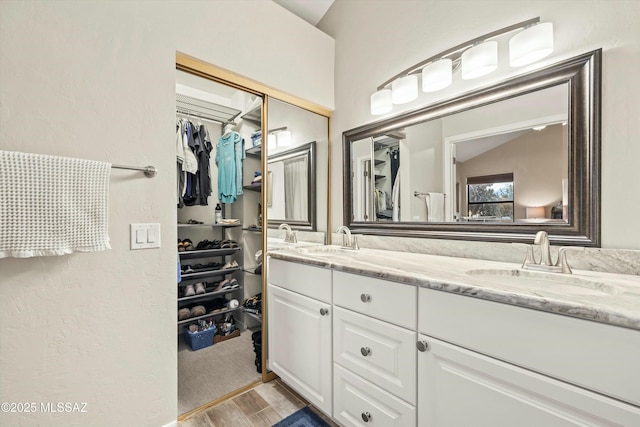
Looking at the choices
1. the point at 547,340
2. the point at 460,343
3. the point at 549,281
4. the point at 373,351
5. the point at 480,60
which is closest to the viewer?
the point at 547,340

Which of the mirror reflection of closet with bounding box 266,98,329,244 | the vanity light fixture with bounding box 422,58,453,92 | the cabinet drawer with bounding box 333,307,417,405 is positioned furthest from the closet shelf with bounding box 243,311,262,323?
the vanity light fixture with bounding box 422,58,453,92

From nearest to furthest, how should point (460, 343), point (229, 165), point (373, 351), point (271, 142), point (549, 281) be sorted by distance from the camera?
point (460, 343), point (549, 281), point (373, 351), point (229, 165), point (271, 142)

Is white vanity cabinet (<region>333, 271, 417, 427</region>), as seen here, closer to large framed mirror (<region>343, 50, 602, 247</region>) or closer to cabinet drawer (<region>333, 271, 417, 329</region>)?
cabinet drawer (<region>333, 271, 417, 329</region>)

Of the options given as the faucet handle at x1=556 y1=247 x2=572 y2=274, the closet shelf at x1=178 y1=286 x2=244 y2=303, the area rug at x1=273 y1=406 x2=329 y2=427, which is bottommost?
the area rug at x1=273 y1=406 x2=329 y2=427

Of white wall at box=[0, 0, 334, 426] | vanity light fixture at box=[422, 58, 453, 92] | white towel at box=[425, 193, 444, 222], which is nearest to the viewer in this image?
white wall at box=[0, 0, 334, 426]

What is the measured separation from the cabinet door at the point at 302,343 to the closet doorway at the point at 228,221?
0.52ft

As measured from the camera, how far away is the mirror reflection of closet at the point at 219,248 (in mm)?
1697

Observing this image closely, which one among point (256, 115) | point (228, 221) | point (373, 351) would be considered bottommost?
point (373, 351)

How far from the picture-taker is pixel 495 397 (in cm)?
87

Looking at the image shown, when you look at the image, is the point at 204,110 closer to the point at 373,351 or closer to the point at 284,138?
the point at 284,138

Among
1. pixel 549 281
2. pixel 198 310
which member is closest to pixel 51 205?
pixel 198 310

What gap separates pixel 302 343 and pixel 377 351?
528 mm

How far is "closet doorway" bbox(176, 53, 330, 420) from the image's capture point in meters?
1.69

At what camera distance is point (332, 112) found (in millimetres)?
2301
